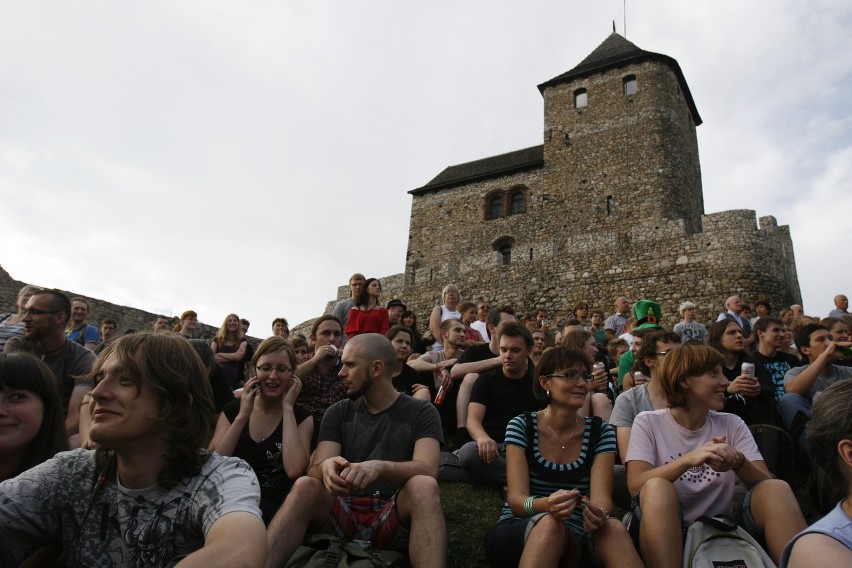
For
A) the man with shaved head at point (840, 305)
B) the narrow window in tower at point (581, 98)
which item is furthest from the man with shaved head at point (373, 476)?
the narrow window in tower at point (581, 98)

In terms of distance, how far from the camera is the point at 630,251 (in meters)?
16.8

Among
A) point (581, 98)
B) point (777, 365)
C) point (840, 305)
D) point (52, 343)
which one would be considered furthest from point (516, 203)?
point (52, 343)

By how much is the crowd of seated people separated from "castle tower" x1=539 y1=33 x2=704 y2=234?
1465cm

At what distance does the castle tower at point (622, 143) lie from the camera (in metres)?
19.5

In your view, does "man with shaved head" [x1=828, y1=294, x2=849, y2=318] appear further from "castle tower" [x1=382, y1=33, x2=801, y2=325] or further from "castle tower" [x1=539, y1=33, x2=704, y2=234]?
"castle tower" [x1=539, y1=33, x2=704, y2=234]

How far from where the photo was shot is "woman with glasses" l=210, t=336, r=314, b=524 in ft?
11.9

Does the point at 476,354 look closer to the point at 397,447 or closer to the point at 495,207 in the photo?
the point at 397,447

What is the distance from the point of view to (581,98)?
22547mm

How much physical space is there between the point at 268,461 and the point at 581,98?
2209 cm

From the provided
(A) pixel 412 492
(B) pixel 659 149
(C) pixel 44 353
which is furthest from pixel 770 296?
(C) pixel 44 353

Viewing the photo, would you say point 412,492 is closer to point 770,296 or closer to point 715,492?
point 715,492

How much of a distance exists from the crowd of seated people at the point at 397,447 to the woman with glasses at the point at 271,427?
0.04 ft

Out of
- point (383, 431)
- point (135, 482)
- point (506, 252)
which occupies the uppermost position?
point (506, 252)

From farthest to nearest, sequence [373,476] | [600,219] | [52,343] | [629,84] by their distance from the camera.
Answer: [629,84]
[600,219]
[52,343]
[373,476]
